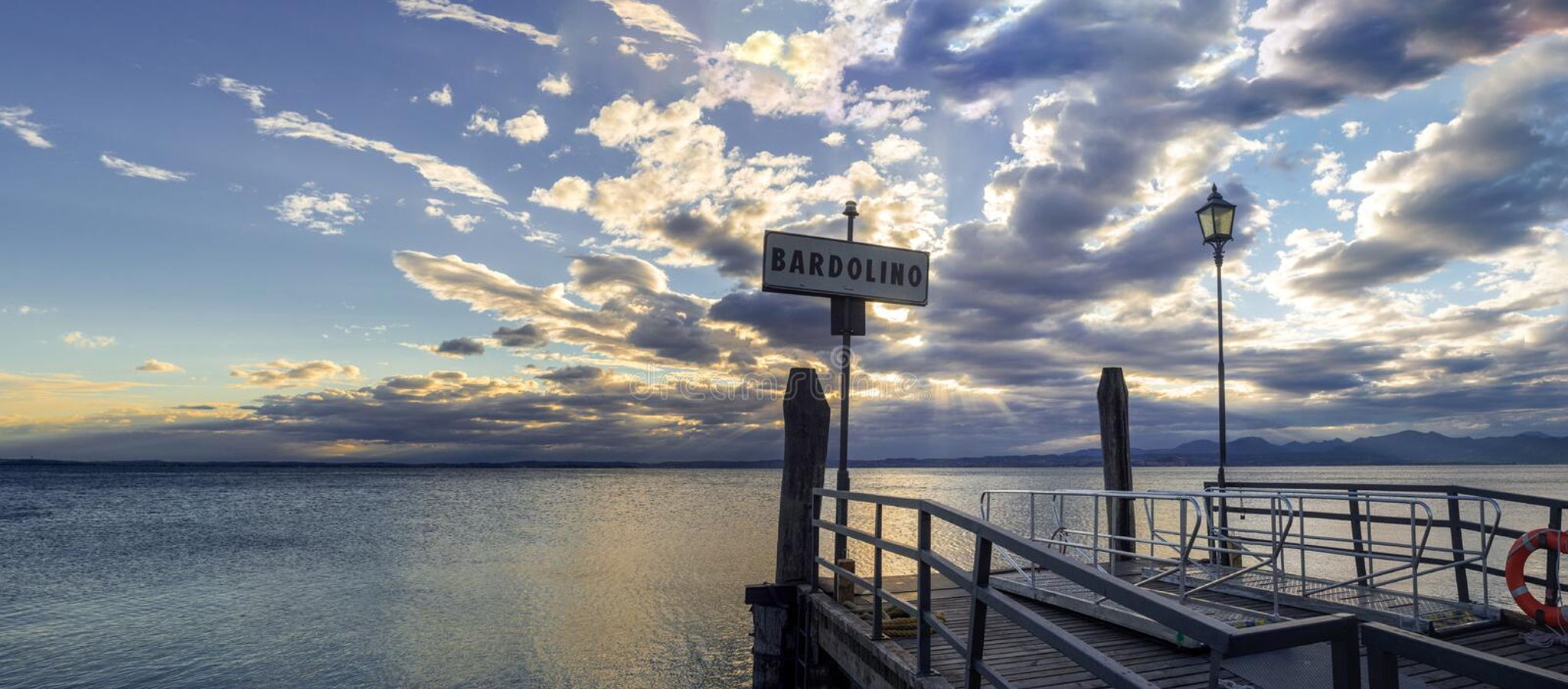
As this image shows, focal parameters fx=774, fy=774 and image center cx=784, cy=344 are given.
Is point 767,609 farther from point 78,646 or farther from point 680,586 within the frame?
point 78,646

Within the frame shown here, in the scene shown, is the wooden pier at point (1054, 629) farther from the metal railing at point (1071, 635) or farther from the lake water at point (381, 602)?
the lake water at point (381, 602)

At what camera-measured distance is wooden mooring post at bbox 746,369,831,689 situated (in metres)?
9.58

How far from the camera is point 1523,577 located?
6.50 m

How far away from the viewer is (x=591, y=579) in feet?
82.5

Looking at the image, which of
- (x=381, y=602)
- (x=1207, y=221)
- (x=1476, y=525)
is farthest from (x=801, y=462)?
(x=381, y=602)

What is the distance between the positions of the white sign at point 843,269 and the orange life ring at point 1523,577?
604cm

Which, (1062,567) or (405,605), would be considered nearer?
(1062,567)

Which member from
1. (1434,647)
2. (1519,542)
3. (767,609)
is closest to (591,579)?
(767,609)

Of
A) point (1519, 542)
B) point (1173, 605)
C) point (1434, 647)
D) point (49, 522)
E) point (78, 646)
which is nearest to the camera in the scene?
point (1434, 647)

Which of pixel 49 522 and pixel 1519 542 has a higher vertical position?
pixel 1519 542

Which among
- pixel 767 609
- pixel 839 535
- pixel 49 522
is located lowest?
pixel 49 522

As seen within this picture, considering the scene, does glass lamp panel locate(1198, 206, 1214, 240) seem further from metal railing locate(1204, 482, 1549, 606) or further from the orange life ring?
the orange life ring

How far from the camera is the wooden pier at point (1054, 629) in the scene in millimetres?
2438

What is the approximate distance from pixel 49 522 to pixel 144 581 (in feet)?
110
